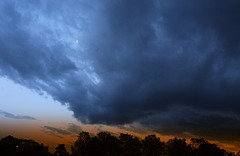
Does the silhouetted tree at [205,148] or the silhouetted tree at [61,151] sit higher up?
the silhouetted tree at [205,148]

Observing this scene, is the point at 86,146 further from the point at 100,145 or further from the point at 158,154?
the point at 158,154

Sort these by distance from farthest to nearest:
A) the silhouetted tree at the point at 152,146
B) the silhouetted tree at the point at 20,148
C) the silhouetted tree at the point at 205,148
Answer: the silhouetted tree at the point at 152,146
the silhouetted tree at the point at 205,148
the silhouetted tree at the point at 20,148

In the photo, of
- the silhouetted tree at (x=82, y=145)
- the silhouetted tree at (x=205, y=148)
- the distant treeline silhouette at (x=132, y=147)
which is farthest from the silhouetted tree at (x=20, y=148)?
the silhouetted tree at (x=205, y=148)

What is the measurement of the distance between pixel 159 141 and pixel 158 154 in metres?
7.43

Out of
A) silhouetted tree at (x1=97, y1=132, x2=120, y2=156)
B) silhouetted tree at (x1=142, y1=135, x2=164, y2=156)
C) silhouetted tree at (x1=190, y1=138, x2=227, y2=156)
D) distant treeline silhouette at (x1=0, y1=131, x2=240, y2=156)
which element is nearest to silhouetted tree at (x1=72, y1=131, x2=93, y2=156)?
distant treeline silhouette at (x1=0, y1=131, x2=240, y2=156)

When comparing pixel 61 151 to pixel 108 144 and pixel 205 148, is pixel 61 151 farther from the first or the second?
pixel 205 148

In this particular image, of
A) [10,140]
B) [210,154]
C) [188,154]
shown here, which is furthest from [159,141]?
[10,140]

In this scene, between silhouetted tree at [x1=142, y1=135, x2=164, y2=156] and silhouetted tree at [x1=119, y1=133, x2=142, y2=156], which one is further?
silhouetted tree at [x1=142, y1=135, x2=164, y2=156]

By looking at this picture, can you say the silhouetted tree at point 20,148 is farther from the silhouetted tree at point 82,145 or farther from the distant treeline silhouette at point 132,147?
the silhouetted tree at point 82,145

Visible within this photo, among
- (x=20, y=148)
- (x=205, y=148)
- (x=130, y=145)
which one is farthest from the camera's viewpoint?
(x=130, y=145)

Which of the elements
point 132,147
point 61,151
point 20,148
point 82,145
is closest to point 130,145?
point 132,147

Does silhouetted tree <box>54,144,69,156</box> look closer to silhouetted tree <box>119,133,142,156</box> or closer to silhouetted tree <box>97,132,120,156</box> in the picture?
silhouetted tree <box>97,132,120,156</box>

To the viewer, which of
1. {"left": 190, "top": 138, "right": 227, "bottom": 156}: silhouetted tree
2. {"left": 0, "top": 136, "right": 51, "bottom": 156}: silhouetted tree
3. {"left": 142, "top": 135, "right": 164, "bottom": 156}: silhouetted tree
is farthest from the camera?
{"left": 142, "top": 135, "right": 164, "bottom": 156}: silhouetted tree

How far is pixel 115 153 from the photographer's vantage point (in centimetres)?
9700
